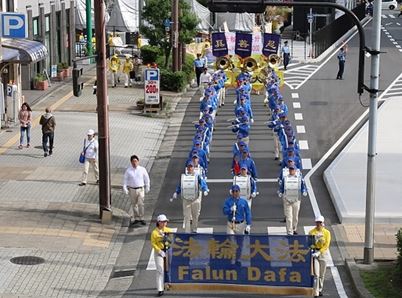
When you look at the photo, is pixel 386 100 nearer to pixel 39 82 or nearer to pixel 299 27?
pixel 39 82

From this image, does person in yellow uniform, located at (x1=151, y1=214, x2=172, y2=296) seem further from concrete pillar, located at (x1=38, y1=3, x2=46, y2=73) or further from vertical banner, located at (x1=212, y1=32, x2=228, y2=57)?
concrete pillar, located at (x1=38, y1=3, x2=46, y2=73)

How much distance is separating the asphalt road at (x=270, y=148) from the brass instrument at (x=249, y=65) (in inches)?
50.9

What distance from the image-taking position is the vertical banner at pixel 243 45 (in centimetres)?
3922

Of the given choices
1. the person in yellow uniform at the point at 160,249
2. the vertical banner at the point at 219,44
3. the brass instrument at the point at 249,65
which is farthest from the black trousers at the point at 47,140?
the vertical banner at the point at 219,44

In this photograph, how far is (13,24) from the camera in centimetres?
2756

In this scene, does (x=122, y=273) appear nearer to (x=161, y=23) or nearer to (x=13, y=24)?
(x=13, y=24)

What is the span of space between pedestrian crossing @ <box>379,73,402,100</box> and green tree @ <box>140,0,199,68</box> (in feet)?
31.2

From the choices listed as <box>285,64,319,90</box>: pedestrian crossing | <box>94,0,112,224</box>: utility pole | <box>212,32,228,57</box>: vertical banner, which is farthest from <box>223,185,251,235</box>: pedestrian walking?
<box>285,64,319,90</box>: pedestrian crossing

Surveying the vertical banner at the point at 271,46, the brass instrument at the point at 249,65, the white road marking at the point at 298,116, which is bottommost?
the white road marking at the point at 298,116

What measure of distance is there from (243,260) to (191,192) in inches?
150

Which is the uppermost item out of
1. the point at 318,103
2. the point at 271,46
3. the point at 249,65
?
the point at 271,46

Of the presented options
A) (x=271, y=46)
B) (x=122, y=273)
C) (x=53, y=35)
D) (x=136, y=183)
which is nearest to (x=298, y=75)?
(x=271, y=46)

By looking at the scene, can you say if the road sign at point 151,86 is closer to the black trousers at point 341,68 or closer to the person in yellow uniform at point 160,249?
the black trousers at point 341,68

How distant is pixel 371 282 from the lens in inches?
635
